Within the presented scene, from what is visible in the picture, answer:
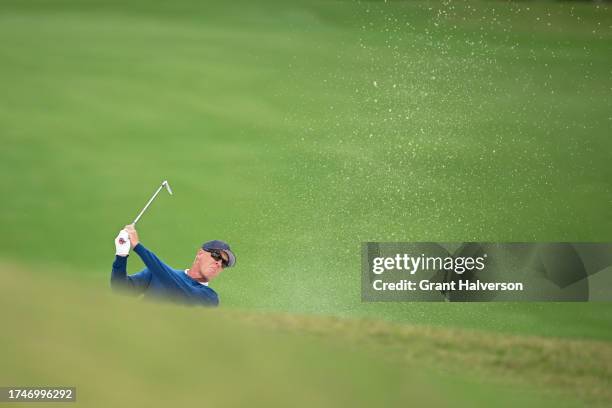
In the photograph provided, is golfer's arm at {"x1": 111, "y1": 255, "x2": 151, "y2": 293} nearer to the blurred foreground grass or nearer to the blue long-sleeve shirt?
the blue long-sleeve shirt

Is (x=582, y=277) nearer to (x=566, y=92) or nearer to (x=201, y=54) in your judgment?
(x=566, y=92)

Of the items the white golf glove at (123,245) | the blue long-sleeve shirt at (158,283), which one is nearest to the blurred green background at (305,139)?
the white golf glove at (123,245)

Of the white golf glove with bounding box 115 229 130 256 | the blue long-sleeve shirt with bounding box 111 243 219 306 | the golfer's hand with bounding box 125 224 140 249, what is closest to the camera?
the blue long-sleeve shirt with bounding box 111 243 219 306

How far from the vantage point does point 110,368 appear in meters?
0.29

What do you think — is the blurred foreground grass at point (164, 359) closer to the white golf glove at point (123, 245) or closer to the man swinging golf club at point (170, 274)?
the man swinging golf club at point (170, 274)

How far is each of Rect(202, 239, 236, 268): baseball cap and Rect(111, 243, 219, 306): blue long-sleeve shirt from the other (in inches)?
11.3

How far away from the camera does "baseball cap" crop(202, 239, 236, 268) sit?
115 inches

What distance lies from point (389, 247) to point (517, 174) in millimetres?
701

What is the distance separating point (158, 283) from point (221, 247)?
0.59 m

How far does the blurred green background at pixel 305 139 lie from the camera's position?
127 inches

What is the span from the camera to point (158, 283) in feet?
7.80

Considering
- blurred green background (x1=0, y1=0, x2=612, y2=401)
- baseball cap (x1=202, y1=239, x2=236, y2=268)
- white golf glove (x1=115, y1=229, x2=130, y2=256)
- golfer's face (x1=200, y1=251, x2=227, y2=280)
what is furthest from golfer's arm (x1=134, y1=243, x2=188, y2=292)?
blurred green background (x1=0, y1=0, x2=612, y2=401)

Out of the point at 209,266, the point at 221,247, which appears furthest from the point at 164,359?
the point at 221,247

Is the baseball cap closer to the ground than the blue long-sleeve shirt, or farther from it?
farther from it
